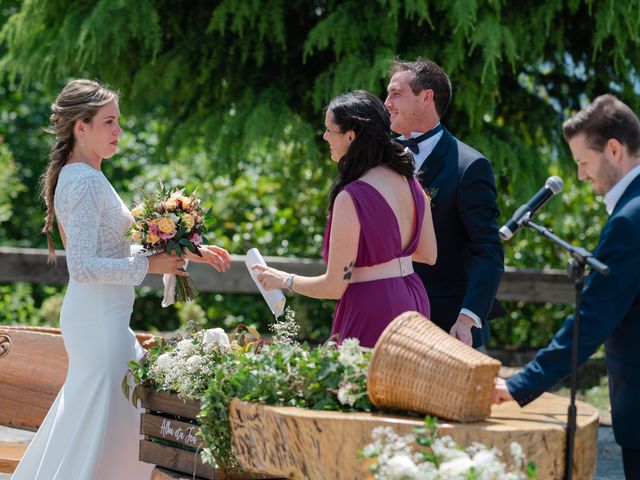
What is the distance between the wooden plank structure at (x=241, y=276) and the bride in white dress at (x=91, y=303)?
4.14 m

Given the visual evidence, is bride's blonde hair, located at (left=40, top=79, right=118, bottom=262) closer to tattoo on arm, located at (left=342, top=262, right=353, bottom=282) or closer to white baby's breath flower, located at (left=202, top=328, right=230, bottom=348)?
white baby's breath flower, located at (left=202, top=328, right=230, bottom=348)

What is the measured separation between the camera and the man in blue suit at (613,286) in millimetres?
3178

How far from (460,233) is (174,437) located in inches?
64.3

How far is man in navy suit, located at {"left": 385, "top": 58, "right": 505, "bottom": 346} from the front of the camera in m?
4.61

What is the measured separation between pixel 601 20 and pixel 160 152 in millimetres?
3565

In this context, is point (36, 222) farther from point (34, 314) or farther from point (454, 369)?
point (454, 369)

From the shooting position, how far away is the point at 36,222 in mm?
11695

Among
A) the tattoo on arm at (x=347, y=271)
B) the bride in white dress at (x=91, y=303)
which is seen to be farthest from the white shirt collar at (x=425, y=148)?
the bride in white dress at (x=91, y=303)

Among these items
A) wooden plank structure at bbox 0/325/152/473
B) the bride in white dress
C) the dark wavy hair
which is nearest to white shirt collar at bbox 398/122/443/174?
the dark wavy hair

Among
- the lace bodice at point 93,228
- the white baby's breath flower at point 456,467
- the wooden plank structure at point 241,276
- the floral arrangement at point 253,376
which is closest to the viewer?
the white baby's breath flower at point 456,467

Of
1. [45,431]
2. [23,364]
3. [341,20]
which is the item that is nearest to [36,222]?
[341,20]

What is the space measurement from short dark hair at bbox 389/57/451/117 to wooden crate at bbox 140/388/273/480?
1844 mm

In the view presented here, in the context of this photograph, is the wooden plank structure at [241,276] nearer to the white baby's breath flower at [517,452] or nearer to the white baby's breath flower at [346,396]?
the white baby's breath flower at [346,396]

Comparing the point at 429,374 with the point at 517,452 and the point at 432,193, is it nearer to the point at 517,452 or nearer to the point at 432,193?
the point at 517,452
